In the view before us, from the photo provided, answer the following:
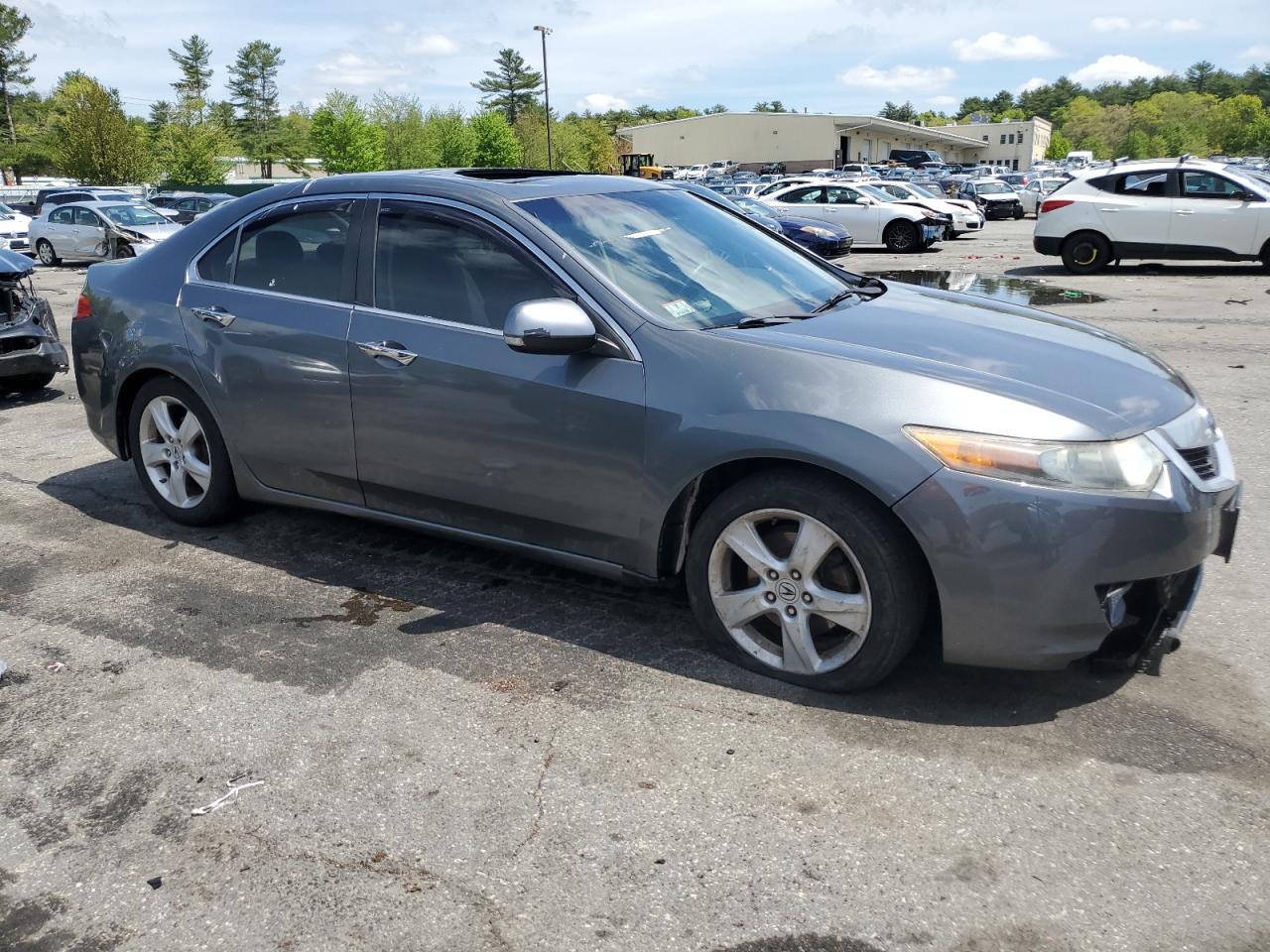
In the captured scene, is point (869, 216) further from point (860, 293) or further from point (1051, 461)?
point (1051, 461)

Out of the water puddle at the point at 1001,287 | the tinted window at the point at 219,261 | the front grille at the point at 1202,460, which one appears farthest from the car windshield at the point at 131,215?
the front grille at the point at 1202,460

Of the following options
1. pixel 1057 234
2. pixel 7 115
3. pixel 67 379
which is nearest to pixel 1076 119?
pixel 7 115

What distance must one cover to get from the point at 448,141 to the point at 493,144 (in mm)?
5449

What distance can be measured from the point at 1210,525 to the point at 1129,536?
1.21 feet

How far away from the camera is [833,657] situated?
134 inches

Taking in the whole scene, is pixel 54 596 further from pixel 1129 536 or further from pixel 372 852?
pixel 1129 536

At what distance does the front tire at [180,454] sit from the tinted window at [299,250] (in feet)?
2.18

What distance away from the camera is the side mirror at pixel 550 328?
355cm

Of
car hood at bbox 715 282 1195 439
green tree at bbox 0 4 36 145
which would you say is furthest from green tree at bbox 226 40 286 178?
car hood at bbox 715 282 1195 439

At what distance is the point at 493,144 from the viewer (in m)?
79.8

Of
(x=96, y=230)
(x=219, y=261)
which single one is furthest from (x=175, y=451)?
(x=96, y=230)

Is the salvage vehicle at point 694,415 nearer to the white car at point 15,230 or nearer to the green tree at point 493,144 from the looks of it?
the white car at point 15,230

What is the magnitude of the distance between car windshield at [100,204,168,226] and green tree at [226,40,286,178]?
85.2 metres

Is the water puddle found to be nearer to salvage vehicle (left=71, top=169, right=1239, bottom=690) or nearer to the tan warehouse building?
salvage vehicle (left=71, top=169, right=1239, bottom=690)
